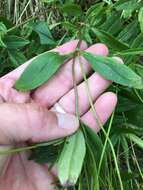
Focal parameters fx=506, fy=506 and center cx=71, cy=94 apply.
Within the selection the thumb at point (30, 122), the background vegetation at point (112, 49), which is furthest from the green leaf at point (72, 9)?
the thumb at point (30, 122)

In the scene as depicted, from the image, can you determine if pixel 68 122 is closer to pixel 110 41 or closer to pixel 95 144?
pixel 95 144

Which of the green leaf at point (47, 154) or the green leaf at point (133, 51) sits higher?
the green leaf at point (133, 51)

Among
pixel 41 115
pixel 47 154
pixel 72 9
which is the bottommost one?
pixel 47 154

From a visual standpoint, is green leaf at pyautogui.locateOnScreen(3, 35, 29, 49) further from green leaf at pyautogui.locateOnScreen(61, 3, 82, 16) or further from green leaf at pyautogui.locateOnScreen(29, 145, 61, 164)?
green leaf at pyautogui.locateOnScreen(29, 145, 61, 164)

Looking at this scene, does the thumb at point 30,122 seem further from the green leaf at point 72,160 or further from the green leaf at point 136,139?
the green leaf at point 136,139

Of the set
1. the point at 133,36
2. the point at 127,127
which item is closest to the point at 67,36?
the point at 133,36

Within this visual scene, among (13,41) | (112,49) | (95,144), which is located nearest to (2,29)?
(13,41)

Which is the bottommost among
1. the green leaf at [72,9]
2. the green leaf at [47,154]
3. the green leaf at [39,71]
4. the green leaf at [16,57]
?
the green leaf at [47,154]
